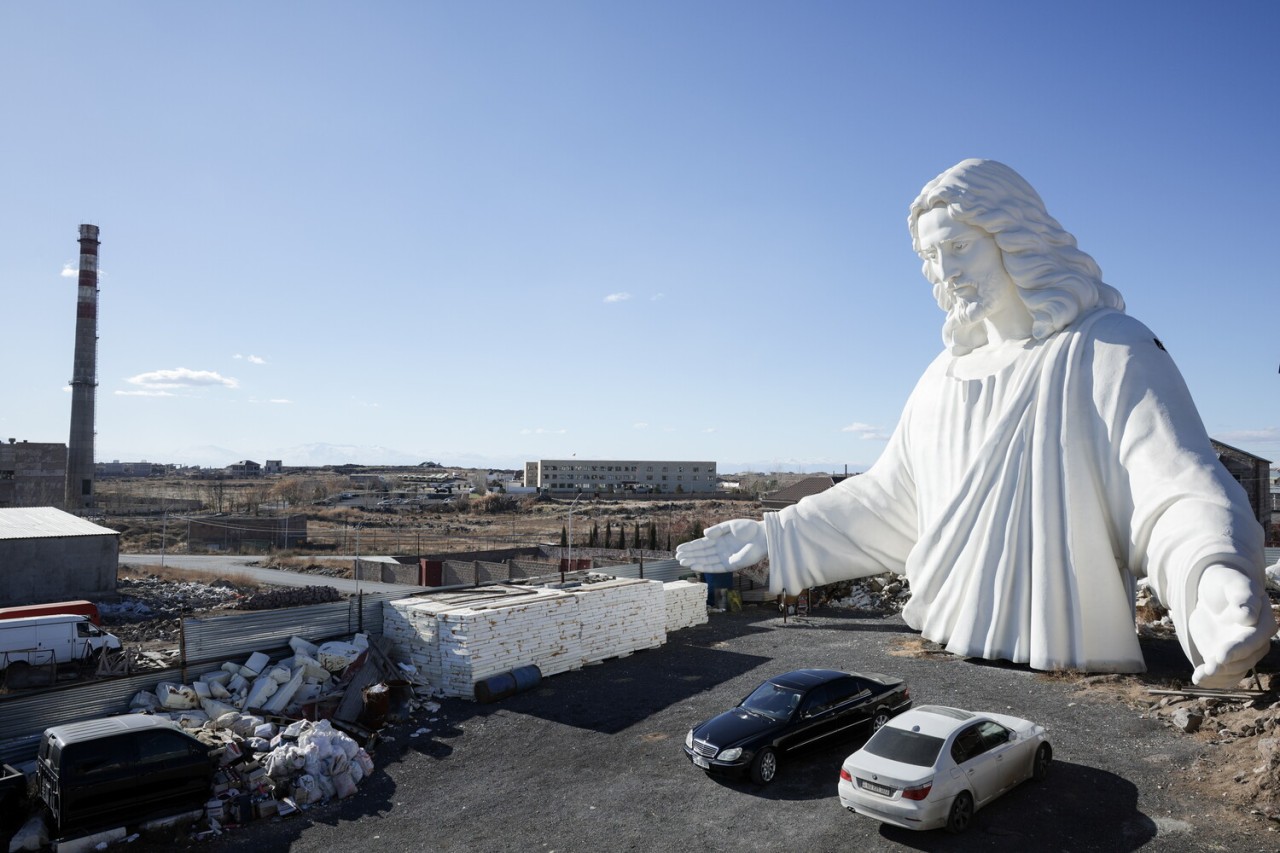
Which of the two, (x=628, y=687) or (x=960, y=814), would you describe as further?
(x=628, y=687)

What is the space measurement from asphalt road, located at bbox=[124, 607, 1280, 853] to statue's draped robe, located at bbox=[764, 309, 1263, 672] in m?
0.94

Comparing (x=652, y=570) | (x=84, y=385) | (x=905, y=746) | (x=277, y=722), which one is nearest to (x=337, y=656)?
(x=277, y=722)

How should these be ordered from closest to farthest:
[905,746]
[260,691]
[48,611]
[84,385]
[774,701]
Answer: [905,746], [774,701], [260,691], [48,611], [84,385]

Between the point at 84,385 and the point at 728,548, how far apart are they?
2438 inches

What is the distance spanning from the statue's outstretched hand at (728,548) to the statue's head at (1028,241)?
593 centimetres

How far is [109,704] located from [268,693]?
1990 millimetres

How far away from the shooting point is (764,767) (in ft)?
30.0

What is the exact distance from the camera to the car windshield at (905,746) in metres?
7.77

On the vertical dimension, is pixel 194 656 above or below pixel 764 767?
above

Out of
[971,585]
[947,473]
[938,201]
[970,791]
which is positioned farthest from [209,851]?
[938,201]

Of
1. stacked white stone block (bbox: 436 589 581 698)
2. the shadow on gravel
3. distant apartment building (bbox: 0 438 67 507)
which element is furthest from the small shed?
distant apartment building (bbox: 0 438 67 507)

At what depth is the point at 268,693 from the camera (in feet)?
39.6

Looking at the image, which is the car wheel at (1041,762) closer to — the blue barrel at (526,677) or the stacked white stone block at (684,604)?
the blue barrel at (526,677)

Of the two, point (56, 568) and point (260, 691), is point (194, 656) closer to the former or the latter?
point (260, 691)
